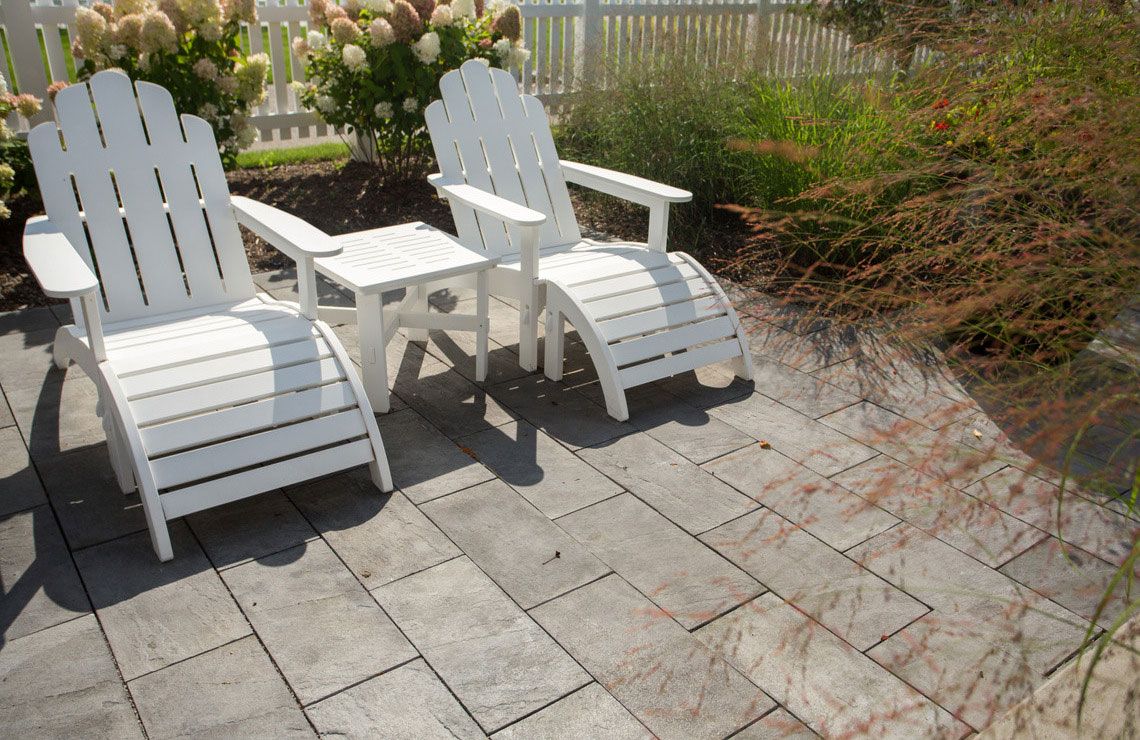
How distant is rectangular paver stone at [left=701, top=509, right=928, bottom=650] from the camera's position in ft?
7.93

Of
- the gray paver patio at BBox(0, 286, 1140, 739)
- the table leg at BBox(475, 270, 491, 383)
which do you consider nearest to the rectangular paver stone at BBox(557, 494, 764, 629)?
the gray paver patio at BBox(0, 286, 1140, 739)

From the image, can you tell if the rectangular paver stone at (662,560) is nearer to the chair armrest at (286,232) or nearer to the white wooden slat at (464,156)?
the chair armrest at (286,232)

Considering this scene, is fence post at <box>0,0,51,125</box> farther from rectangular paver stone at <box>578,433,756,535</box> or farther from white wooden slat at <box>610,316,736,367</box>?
rectangular paver stone at <box>578,433,756,535</box>

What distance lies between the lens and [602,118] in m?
5.75

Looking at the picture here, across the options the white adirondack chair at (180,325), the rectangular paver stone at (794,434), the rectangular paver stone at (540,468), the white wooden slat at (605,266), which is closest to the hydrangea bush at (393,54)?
the white adirondack chair at (180,325)

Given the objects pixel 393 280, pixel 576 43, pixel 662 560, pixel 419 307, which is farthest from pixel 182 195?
pixel 576 43

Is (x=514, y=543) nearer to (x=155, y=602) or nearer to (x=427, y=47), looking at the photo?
(x=155, y=602)

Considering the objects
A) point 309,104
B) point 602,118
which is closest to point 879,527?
point 602,118

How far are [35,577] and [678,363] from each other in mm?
2246

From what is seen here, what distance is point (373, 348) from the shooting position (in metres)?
3.32

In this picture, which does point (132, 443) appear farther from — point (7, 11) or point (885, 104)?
point (7, 11)

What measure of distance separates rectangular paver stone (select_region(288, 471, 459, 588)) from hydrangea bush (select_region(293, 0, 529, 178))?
3.32 m

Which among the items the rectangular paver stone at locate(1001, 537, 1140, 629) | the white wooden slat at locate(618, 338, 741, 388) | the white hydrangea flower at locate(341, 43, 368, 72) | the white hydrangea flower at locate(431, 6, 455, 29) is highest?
the white hydrangea flower at locate(431, 6, 455, 29)

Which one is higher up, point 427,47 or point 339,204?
point 427,47
